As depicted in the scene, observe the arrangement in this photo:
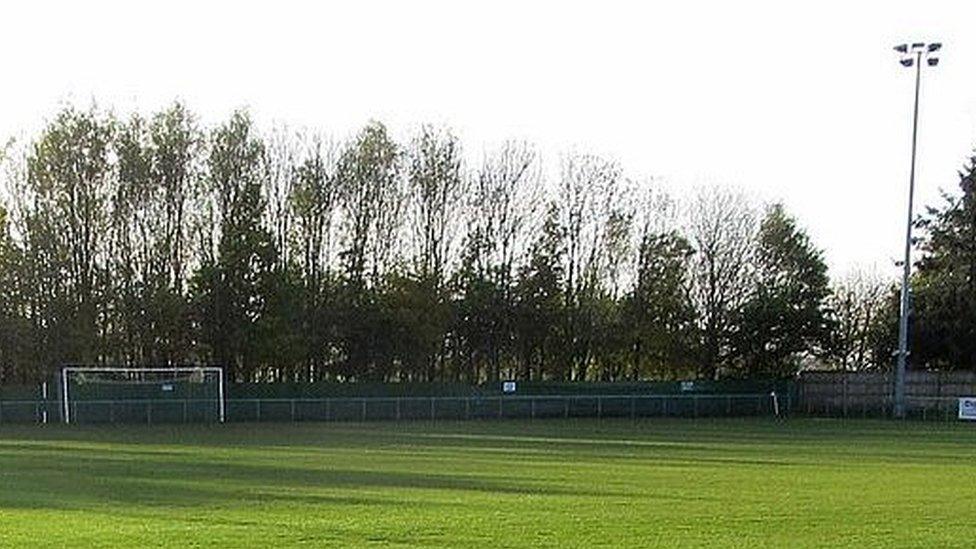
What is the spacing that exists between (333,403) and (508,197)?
17.9 meters

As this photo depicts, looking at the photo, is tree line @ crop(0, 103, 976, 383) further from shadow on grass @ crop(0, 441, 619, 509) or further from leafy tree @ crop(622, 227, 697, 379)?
shadow on grass @ crop(0, 441, 619, 509)

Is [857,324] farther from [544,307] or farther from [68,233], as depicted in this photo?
[68,233]

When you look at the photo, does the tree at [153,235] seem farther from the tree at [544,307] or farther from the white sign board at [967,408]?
the white sign board at [967,408]

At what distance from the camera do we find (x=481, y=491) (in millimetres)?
20828

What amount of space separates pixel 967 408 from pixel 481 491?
39.5m

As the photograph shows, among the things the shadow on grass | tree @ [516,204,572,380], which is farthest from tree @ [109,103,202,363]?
the shadow on grass

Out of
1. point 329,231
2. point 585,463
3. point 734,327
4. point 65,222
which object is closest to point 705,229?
point 734,327

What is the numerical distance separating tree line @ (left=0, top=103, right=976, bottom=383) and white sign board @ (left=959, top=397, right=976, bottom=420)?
294 inches

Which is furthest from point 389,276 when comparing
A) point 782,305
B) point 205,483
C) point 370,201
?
point 205,483

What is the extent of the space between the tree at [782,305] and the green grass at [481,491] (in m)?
27.1

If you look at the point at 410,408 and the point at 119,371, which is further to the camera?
the point at 410,408

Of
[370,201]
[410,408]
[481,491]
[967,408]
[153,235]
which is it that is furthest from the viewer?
[370,201]

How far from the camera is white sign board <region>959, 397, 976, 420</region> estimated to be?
5459 centimetres

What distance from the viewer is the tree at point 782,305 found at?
217 feet
